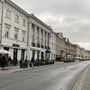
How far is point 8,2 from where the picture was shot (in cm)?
3253

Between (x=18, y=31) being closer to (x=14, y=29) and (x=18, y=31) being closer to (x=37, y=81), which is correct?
(x=14, y=29)

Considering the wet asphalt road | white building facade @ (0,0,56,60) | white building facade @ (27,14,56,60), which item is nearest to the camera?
the wet asphalt road

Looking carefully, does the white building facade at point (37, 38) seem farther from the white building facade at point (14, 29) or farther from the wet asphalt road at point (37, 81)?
the wet asphalt road at point (37, 81)

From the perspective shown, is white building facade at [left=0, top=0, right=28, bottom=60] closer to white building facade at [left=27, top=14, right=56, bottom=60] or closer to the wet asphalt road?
white building facade at [left=27, top=14, right=56, bottom=60]

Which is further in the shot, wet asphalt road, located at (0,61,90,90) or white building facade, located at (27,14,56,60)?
white building facade, located at (27,14,56,60)

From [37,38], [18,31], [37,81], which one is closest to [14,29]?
[18,31]

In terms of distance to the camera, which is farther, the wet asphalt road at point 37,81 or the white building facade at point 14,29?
the white building facade at point 14,29

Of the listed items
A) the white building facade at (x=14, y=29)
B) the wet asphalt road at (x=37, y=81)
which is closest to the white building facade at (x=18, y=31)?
the white building facade at (x=14, y=29)

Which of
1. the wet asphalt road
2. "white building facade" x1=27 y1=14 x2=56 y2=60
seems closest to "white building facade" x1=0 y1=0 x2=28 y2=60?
"white building facade" x1=27 y1=14 x2=56 y2=60

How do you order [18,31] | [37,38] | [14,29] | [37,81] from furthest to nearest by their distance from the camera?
[37,38] → [18,31] → [14,29] → [37,81]

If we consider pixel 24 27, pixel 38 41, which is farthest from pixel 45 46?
pixel 24 27

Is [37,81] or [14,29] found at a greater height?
[14,29]

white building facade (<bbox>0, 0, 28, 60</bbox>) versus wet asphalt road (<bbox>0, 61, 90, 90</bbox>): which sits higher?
white building facade (<bbox>0, 0, 28, 60</bbox>)

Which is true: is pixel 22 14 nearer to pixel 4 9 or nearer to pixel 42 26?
pixel 4 9
